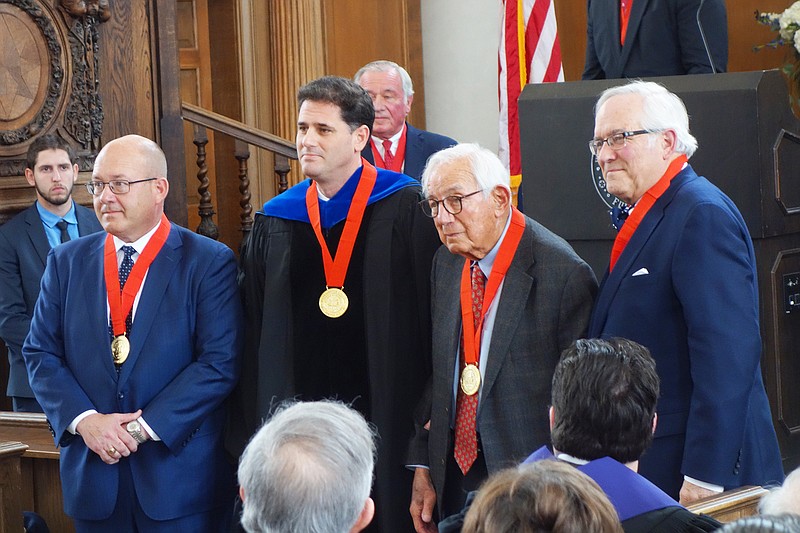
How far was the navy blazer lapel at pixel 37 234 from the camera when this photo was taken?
16.6ft

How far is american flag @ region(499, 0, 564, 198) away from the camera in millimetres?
6746

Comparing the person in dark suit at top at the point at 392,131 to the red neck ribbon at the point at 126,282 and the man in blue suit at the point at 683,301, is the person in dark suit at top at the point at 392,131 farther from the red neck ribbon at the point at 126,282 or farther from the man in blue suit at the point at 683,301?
the man in blue suit at the point at 683,301

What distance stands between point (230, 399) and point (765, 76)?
76.7 inches

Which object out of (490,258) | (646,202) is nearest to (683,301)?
(646,202)

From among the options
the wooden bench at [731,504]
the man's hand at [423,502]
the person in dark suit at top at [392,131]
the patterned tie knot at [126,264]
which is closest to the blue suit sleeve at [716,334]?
the wooden bench at [731,504]

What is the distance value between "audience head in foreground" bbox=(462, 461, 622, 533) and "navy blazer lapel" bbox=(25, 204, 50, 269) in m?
3.91

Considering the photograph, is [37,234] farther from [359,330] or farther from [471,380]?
[471,380]

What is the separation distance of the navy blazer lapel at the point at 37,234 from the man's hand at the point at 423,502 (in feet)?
8.30

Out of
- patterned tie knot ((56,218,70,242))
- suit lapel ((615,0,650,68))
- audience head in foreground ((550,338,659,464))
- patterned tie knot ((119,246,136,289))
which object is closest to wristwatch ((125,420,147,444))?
patterned tie knot ((119,246,136,289))

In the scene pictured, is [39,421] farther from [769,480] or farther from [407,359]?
[769,480]

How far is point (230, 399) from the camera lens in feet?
11.6

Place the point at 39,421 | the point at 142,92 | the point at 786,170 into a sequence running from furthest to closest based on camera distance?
1. the point at 142,92
2. the point at 39,421
3. the point at 786,170

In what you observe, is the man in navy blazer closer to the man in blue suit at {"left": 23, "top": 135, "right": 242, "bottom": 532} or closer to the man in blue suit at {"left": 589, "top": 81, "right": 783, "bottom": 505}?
the man in blue suit at {"left": 23, "top": 135, "right": 242, "bottom": 532}

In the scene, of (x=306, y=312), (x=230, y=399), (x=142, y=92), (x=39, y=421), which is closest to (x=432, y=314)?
(x=306, y=312)
